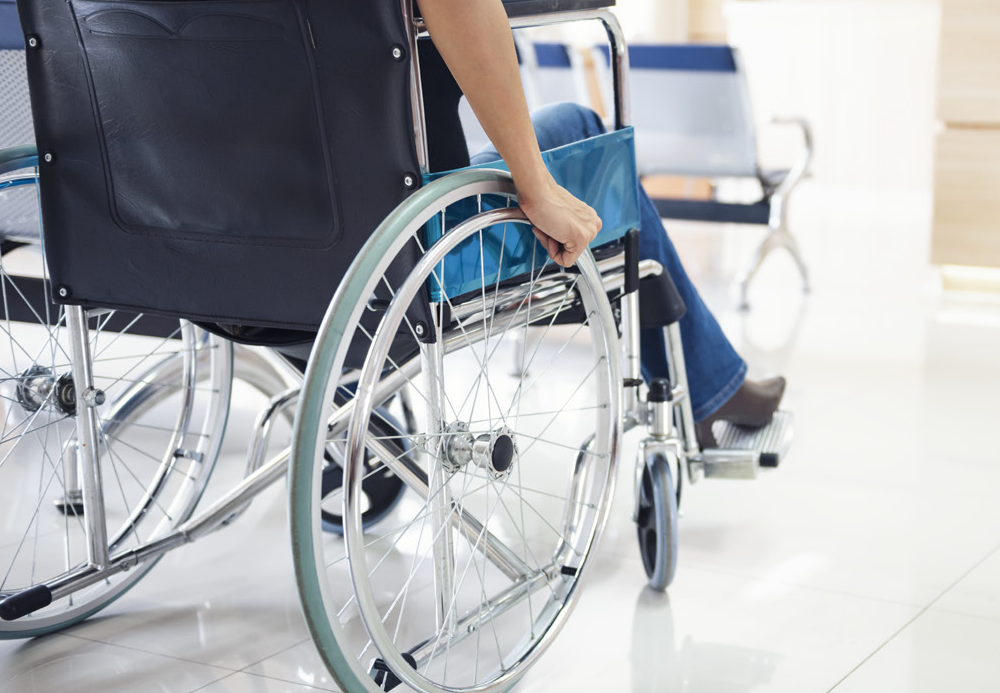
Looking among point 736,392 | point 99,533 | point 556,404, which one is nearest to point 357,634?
point 99,533

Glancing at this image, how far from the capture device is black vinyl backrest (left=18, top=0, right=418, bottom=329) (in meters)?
1.08

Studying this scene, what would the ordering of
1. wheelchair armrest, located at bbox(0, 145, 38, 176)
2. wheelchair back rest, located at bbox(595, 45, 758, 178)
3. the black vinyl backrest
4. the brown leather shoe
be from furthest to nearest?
wheelchair back rest, located at bbox(595, 45, 758, 178) < the brown leather shoe < wheelchair armrest, located at bbox(0, 145, 38, 176) < the black vinyl backrest

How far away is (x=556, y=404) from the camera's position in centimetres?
251

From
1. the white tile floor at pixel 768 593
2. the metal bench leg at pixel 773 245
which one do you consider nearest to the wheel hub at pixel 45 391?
the white tile floor at pixel 768 593

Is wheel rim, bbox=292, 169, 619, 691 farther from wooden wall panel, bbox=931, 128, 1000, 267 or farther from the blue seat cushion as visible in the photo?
wooden wall panel, bbox=931, 128, 1000, 267

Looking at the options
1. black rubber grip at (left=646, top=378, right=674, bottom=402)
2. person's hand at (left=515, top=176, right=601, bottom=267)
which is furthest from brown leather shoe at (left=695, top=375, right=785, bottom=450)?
person's hand at (left=515, top=176, right=601, bottom=267)

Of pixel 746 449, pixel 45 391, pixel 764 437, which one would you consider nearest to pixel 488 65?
pixel 45 391

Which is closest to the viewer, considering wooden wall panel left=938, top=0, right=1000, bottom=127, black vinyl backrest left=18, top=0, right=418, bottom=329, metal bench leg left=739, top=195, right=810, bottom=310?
black vinyl backrest left=18, top=0, right=418, bottom=329

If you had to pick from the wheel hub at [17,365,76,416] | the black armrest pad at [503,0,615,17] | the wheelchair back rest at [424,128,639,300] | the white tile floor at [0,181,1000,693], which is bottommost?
the white tile floor at [0,181,1000,693]

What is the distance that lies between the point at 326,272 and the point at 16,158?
44cm

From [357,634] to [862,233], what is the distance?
3.57 m

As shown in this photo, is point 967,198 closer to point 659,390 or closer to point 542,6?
point 659,390

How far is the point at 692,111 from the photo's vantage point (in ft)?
10.9

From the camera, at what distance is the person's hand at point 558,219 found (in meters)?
1.17
